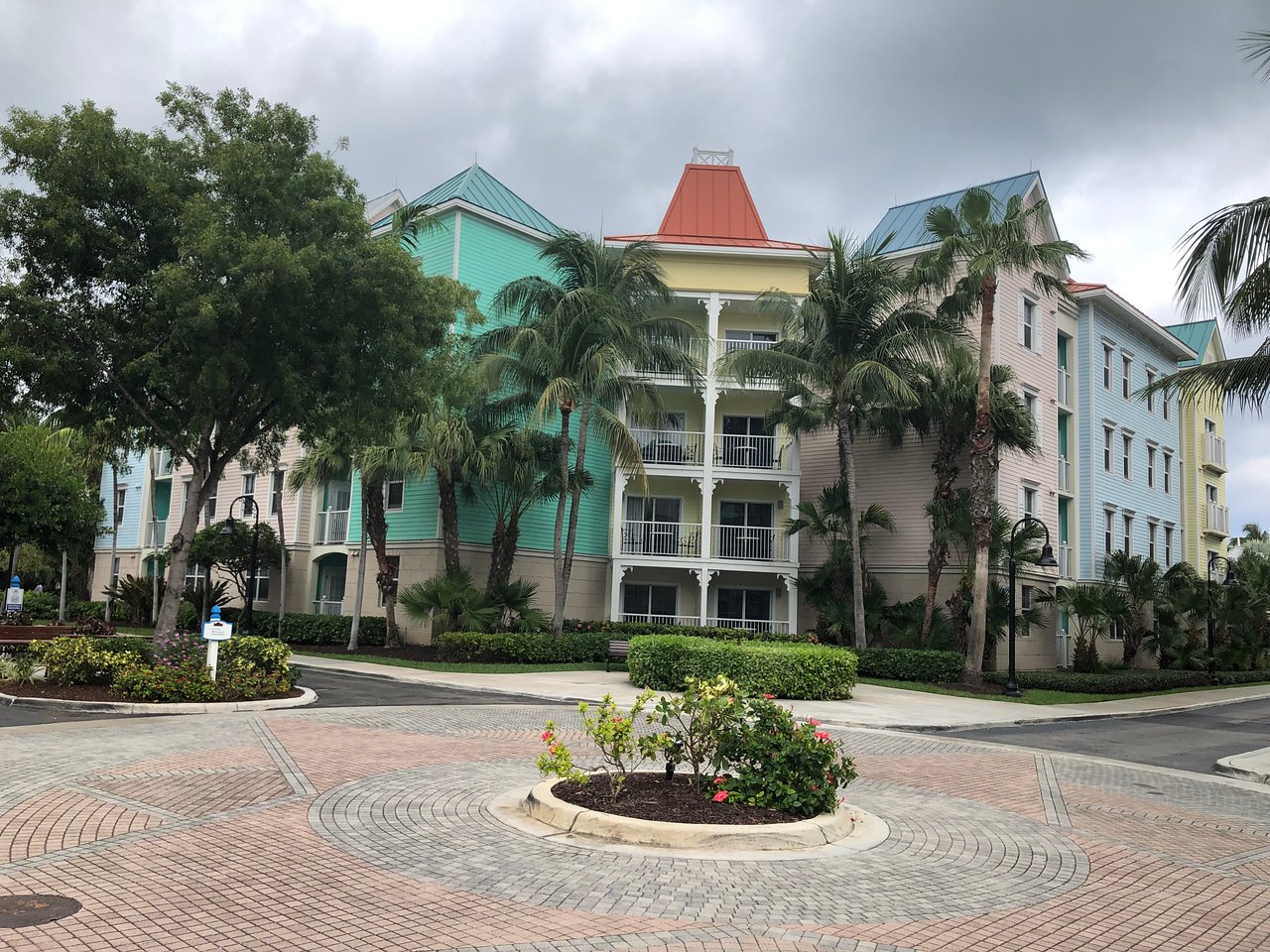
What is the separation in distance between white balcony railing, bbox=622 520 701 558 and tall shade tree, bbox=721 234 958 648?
596 centimetres

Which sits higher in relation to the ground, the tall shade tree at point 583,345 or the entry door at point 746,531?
the tall shade tree at point 583,345

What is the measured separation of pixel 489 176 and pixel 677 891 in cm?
3125

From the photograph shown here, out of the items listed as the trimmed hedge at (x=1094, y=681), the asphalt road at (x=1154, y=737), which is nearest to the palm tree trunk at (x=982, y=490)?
the trimmed hedge at (x=1094, y=681)

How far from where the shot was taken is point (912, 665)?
25.2 meters

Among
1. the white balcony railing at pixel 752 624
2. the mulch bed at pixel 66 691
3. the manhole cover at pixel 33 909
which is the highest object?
the white balcony railing at pixel 752 624

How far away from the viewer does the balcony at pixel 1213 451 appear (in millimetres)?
46969

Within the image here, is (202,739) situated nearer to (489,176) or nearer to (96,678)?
(96,678)

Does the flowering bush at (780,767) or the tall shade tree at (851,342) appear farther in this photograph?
the tall shade tree at (851,342)

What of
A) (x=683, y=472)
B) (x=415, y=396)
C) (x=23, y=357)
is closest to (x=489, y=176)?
(x=683, y=472)

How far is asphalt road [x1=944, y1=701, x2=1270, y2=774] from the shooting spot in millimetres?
14625

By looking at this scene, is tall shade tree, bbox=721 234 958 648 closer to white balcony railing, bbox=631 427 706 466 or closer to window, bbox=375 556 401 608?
white balcony railing, bbox=631 427 706 466

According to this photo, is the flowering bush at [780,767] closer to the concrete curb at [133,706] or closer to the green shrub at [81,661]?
the concrete curb at [133,706]

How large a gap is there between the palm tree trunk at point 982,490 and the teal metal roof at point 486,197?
543 inches

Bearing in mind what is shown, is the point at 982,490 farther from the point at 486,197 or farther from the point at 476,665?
the point at 486,197
